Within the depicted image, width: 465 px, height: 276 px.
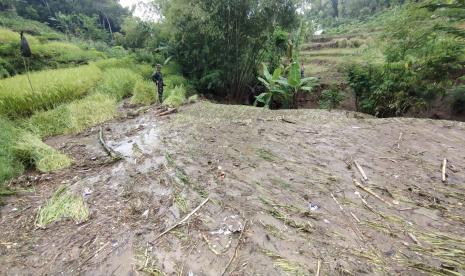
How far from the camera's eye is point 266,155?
3.93 meters

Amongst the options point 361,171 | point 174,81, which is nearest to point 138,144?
point 361,171

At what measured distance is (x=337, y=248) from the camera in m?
2.12

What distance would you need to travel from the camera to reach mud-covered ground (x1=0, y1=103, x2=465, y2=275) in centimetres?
207

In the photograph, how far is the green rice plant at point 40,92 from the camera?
553 cm

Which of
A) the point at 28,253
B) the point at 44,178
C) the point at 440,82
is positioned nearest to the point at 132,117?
the point at 44,178

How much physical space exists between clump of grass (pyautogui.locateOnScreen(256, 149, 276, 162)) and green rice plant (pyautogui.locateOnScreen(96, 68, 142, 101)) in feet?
18.8

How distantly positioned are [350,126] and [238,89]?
663 cm

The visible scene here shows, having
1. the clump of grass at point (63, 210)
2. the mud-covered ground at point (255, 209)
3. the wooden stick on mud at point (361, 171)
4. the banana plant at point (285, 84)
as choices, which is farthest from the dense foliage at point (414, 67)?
the clump of grass at point (63, 210)

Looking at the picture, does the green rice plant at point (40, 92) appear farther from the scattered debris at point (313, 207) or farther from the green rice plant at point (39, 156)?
the scattered debris at point (313, 207)

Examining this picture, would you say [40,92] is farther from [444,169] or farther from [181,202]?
[444,169]

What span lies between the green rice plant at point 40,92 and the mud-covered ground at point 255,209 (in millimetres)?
1822

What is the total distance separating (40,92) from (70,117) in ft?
3.68

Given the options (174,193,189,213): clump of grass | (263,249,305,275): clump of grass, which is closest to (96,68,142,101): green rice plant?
(174,193,189,213): clump of grass

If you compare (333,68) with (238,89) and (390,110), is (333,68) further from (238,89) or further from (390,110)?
(390,110)
